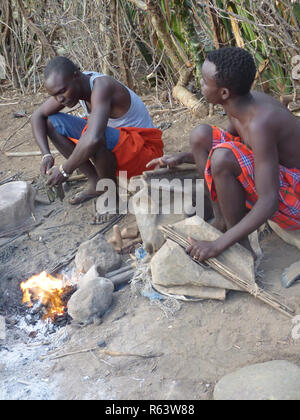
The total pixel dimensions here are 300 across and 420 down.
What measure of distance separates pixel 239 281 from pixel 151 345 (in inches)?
21.0

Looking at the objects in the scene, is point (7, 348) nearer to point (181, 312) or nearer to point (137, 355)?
point (137, 355)

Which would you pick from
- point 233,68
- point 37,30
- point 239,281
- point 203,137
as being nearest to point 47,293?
point 239,281

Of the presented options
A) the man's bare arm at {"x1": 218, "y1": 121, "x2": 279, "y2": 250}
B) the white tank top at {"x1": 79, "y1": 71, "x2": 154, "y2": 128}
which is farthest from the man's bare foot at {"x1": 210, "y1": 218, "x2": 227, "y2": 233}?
the white tank top at {"x1": 79, "y1": 71, "x2": 154, "y2": 128}

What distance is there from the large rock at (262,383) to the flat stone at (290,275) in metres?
0.56

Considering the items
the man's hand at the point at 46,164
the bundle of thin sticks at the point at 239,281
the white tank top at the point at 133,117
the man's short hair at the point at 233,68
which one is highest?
the man's short hair at the point at 233,68

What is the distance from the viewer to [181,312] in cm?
258

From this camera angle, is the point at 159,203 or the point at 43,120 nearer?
the point at 159,203

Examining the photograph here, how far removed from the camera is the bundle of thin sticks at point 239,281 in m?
2.42

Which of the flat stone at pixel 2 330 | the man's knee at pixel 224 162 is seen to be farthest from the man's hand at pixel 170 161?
the flat stone at pixel 2 330

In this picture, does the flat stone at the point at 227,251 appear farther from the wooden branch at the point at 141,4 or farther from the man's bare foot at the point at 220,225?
the wooden branch at the point at 141,4

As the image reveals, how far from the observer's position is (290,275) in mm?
2605

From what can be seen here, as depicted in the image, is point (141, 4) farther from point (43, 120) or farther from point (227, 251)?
point (227, 251)

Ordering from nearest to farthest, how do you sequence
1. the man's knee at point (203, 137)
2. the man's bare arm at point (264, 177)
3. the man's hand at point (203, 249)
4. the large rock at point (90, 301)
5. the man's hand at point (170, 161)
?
the man's bare arm at point (264, 177) < the man's hand at point (203, 249) < the large rock at point (90, 301) < the man's knee at point (203, 137) < the man's hand at point (170, 161)

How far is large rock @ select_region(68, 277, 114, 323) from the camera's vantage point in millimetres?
2658
